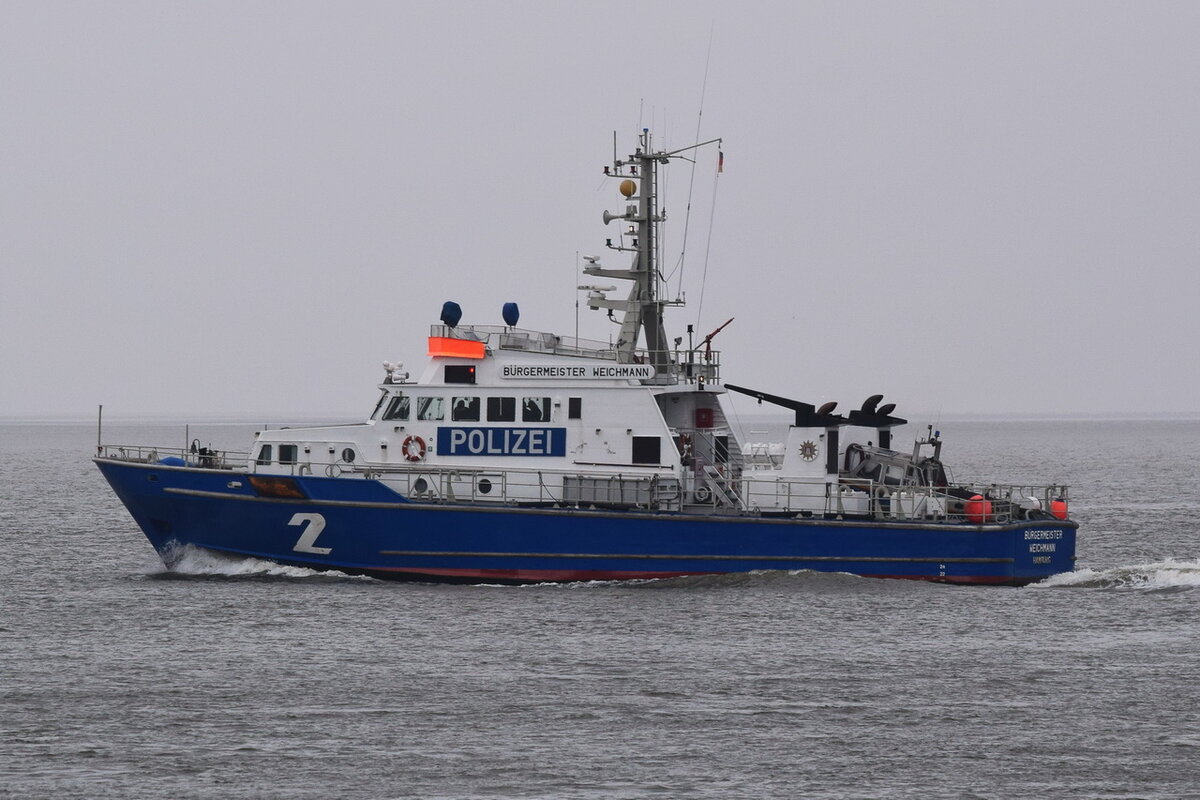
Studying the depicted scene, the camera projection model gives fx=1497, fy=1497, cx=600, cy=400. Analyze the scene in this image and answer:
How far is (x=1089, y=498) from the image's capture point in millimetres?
57500

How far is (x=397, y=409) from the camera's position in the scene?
95.5ft

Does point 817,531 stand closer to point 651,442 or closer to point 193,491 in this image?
point 651,442

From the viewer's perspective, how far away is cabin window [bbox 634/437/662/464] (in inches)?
1118

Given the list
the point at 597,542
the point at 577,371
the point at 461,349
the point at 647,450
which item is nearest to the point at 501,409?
the point at 461,349

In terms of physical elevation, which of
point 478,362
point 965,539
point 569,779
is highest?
point 478,362

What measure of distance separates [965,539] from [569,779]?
13061mm

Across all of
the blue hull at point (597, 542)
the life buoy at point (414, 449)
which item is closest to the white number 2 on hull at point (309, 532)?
the blue hull at point (597, 542)

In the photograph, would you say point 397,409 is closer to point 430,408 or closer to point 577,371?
point 430,408

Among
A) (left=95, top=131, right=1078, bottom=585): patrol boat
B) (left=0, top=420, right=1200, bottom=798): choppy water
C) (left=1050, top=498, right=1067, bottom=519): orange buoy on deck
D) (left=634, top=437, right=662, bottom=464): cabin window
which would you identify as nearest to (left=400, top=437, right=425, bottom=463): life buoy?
(left=95, top=131, right=1078, bottom=585): patrol boat

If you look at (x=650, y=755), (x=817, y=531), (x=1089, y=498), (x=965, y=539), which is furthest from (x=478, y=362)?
Result: (x=1089, y=498)

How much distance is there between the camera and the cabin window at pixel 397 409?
2905 centimetres

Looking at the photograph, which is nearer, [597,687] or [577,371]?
[597,687]

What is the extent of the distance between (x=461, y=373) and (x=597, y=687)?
9.61m

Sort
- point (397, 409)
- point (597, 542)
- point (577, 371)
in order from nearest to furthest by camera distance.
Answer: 1. point (597, 542)
2. point (577, 371)
3. point (397, 409)
